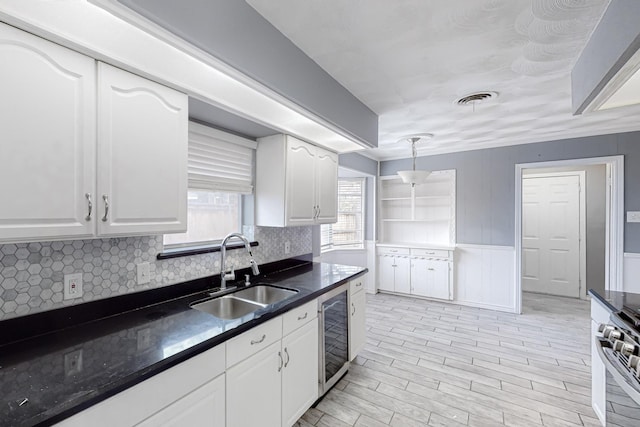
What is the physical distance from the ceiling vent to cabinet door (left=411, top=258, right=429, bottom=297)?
2.81 m

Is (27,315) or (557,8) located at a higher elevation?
(557,8)

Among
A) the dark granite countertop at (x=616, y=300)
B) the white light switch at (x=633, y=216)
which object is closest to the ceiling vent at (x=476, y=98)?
the dark granite countertop at (x=616, y=300)

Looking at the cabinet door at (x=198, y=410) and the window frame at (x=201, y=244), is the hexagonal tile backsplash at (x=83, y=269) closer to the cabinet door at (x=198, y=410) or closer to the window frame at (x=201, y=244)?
the window frame at (x=201, y=244)

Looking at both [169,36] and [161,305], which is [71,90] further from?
[161,305]

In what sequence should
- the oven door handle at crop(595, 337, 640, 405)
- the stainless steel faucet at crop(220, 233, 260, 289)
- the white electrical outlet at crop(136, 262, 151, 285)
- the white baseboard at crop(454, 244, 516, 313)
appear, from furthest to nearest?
the white baseboard at crop(454, 244, 516, 313) → the stainless steel faucet at crop(220, 233, 260, 289) → the white electrical outlet at crop(136, 262, 151, 285) → the oven door handle at crop(595, 337, 640, 405)

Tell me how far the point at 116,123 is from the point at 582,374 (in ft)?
13.2

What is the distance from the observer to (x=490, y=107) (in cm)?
285

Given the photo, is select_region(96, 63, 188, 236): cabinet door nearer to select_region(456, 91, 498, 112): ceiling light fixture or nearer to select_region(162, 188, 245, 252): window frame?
select_region(162, 188, 245, 252): window frame

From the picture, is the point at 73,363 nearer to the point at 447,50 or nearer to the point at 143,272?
the point at 143,272

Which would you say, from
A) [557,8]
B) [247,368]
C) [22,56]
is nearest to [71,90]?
[22,56]

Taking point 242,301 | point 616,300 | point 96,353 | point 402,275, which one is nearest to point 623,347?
point 616,300

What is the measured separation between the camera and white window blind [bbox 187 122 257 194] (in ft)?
6.85

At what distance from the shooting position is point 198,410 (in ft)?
4.02

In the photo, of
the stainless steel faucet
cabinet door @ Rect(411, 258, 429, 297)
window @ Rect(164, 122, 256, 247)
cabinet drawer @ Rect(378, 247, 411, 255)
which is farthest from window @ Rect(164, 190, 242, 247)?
cabinet door @ Rect(411, 258, 429, 297)
